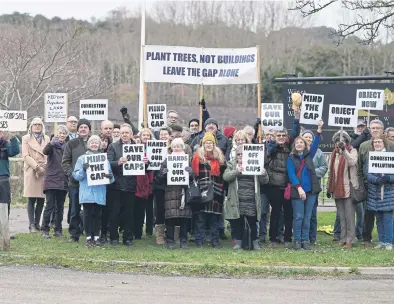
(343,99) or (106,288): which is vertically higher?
(343,99)

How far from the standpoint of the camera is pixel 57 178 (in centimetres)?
1405

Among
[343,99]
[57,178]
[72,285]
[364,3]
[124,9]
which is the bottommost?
[72,285]

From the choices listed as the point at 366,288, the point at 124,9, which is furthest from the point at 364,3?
the point at 124,9

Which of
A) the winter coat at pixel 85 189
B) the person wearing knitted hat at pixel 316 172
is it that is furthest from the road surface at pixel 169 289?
the person wearing knitted hat at pixel 316 172

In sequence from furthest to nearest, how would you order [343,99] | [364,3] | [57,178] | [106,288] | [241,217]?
[343,99]
[364,3]
[57,178]
[241,217]
[106,288]

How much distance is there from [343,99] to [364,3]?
3.02 m

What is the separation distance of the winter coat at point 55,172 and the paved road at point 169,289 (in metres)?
3.21

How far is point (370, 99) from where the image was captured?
15.0m

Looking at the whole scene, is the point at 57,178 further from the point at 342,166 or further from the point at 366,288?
the point at 366,288

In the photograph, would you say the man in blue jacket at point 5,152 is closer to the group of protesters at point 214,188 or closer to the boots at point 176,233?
the group of protesters at point 214,188

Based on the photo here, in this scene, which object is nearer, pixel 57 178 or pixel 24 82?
pixel 57 178

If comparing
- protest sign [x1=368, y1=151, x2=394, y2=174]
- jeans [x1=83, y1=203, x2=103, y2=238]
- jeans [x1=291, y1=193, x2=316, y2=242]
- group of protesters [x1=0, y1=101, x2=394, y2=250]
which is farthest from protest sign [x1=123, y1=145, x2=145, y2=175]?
protest sign [x1=368, y1=151, x2=394, y2=174]

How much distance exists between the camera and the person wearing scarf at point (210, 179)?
13070 millimetres

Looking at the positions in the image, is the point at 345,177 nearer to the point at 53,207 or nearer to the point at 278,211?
the point at 278,211
